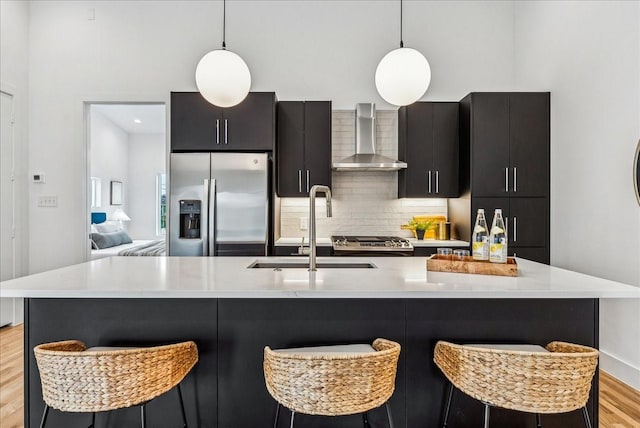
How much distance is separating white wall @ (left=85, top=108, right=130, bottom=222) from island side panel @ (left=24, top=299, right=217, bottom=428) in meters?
6.08

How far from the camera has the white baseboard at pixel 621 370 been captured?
2.69m

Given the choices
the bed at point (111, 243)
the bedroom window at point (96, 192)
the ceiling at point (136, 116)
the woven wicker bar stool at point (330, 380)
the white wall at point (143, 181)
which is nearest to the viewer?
the woven wicker bar stool at point (330, 380)

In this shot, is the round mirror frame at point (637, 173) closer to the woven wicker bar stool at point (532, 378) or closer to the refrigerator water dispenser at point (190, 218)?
the woven wicker bar stool at point (532, 378)

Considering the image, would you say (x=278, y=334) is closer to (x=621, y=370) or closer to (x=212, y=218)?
(x=212, y=218)

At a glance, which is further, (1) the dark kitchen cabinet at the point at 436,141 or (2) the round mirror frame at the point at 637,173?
(1) the dark kitchen cabinet at the point at 436,141

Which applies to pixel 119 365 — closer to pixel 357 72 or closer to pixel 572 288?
pixel 572 288

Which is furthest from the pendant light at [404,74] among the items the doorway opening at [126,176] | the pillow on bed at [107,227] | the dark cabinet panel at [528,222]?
the pillow on bed at [107,227]

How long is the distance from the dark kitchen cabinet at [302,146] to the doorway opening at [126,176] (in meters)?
2.99

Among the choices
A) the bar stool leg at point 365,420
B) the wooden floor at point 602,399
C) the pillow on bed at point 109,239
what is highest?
the pillow on bed at point 109,239

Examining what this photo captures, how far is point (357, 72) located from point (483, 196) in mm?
1855

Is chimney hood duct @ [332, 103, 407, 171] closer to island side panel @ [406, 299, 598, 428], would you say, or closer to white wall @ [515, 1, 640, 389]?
white wall @ [515, 1, 640, 389]

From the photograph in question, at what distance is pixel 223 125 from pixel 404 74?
6.92ft

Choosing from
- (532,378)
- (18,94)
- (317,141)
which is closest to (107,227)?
(18,94)

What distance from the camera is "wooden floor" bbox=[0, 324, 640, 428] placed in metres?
2.24
